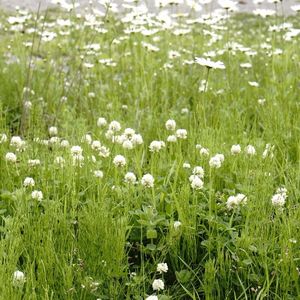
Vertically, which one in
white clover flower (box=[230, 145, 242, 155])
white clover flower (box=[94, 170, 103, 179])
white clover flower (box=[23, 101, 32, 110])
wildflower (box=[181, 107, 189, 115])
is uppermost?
white clover flower (box=[94, 170, 103, 179])

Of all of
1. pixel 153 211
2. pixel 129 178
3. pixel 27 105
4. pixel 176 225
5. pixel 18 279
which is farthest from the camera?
pixel 27 105

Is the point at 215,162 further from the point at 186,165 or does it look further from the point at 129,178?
the point at 129,178

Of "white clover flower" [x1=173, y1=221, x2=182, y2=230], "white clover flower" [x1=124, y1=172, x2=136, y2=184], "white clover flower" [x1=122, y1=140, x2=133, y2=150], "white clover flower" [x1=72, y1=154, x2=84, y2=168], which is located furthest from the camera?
"white clover flower" [x1=122, y1=140, x2=133, y2=150]

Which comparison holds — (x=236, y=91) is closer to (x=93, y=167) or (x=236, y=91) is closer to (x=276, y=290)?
(x=93, y=167)

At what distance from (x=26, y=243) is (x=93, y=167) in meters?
0.64

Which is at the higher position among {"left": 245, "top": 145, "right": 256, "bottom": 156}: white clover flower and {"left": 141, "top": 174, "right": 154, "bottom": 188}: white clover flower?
{"left": 141, "top": 174, "right": 154, "bottom": 188}: white clover flower

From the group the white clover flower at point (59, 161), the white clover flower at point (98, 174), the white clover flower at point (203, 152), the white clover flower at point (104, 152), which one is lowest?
the white clover flower at point (104, 152)

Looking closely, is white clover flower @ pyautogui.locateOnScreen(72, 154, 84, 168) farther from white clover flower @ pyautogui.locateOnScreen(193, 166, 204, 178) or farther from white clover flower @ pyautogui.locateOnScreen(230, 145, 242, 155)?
white clover flower @ pyautogui.locateOnScreen(230, 145, 242, 155)

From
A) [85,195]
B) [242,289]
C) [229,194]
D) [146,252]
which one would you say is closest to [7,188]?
[85,195]

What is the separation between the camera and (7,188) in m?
2.99

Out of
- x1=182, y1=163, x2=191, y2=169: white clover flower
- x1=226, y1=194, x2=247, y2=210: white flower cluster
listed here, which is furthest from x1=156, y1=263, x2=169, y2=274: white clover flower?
x1=182, y1=163, x2=191, y2=169: white clover flower

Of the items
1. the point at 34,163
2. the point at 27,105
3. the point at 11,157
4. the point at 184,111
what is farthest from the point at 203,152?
the point at 27,105

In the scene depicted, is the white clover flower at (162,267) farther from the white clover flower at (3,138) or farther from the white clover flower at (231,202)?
the white clover flower at (3,138)

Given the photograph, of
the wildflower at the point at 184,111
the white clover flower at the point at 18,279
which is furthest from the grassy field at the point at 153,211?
the wildflower at the point at 184,111
